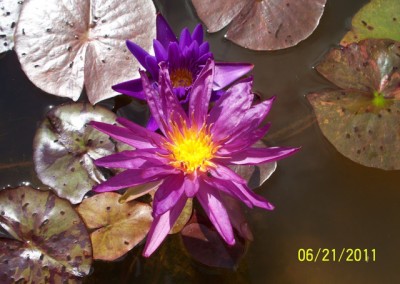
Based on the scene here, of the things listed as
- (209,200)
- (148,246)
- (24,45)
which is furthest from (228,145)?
(24,45)

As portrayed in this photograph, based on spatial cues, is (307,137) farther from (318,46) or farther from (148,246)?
(148,246)

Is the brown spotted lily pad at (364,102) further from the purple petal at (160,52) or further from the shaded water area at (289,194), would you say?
the purple petal at (160,52)

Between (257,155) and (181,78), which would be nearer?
(257,155)

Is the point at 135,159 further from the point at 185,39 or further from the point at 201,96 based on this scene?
the point at 185,39

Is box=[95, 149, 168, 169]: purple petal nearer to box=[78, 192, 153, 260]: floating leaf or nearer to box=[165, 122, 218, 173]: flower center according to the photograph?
box=[165, 122, 218, 173]: flower center

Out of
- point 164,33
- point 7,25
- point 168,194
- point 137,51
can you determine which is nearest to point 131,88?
point 137,51

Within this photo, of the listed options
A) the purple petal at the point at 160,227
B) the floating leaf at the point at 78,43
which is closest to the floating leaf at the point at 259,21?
the floating leaf at the point at 78,43
